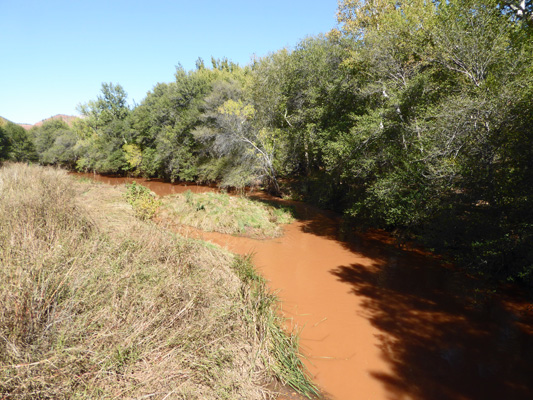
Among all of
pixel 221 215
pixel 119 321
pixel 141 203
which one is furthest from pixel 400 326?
pixel 141 203

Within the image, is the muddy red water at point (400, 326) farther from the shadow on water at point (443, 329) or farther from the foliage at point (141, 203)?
the foliage at point (141, 203)

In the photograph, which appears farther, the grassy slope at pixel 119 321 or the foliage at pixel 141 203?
the foliage at pixel 141 203

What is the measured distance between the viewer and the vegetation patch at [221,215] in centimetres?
1109

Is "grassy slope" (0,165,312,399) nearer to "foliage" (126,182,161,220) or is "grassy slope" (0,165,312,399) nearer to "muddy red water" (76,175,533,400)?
"muddy red water" (76,175,533,400)

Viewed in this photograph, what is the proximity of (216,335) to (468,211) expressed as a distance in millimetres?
6894

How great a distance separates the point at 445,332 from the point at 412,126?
20.2ft

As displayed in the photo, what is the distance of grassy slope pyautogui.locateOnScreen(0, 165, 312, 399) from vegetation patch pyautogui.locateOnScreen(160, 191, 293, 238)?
5.69m

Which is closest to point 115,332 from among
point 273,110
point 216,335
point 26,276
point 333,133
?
point 26,276

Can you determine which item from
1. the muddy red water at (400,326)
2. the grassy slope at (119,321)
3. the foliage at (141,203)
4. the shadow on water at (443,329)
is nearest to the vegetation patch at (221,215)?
the foliage at (141,203)

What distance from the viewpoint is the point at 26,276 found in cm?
273

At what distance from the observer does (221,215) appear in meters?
11.5

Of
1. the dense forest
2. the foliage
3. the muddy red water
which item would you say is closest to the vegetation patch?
the foliage

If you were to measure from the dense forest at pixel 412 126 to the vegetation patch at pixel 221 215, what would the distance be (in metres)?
3.92

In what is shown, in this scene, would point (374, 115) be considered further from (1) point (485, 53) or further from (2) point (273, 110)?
(2) point (273, 110)
